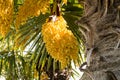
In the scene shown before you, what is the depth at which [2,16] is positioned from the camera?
2201 millimetres

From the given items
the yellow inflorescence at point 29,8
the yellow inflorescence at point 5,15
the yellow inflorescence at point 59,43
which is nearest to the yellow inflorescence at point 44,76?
the yellow inflorescence at point 59,43

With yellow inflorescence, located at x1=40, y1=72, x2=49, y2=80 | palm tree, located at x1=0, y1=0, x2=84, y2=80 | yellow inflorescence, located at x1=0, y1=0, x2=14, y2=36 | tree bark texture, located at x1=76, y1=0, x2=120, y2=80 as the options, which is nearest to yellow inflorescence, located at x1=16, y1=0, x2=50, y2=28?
palm tree, located at x1=0, y1=0, x2=84, y2=80

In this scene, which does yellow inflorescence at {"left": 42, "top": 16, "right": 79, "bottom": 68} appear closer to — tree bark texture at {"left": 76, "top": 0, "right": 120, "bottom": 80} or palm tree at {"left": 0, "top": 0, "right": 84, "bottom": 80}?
palm tree at {"left": 0, "top": 0, "right": 84, "bottom": 80}

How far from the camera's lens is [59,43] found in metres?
2.38

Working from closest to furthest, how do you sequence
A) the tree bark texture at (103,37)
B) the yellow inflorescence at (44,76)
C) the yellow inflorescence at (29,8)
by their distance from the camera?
the tree bark texture at (103,37), the yellow inflorescence at (29,8), the yellow inflorescence at (44,76)

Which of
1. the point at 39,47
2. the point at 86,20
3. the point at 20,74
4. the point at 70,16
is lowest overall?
the point at 20,74

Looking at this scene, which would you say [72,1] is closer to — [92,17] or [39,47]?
[39,47]

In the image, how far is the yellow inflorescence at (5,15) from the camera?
86.0 inches

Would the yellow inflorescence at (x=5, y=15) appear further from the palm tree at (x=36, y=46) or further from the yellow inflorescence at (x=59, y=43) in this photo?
the yellow inflorescence at (x=59, y=43)

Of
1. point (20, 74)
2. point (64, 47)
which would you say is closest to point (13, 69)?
point (20, 74)

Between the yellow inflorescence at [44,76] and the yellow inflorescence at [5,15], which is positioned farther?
the yellow inflorescence at [44,76]

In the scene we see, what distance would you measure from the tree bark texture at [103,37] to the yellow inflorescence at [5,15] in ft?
1.40

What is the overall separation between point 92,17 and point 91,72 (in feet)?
1.08

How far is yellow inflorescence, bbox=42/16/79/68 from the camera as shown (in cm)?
235
